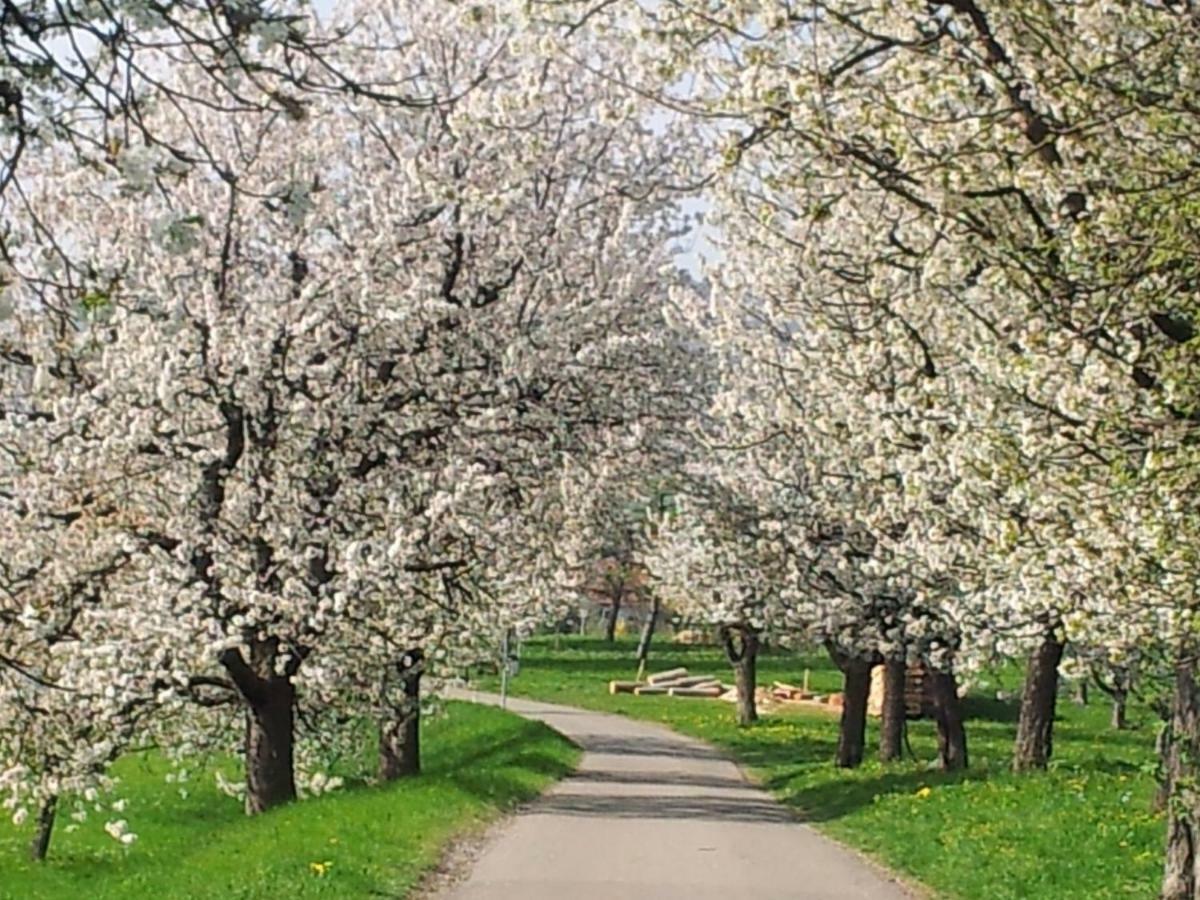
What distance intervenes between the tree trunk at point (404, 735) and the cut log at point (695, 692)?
32516 millimetres

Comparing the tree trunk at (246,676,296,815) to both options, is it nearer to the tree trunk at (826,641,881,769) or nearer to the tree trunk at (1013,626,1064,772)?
the tree trunk at (1013,626,1064,772)

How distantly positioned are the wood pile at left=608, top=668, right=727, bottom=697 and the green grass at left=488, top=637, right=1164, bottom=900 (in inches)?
611

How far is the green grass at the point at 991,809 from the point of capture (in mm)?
14914

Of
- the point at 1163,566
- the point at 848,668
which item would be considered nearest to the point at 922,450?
the point at 1163,566

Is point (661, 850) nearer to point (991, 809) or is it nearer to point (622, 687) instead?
point (991, 809)

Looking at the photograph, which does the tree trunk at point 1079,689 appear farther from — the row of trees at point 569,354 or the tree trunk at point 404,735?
the tree trunk at point 404,735

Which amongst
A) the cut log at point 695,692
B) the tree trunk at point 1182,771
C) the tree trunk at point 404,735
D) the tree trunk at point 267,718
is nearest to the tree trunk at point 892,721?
the tree trunk at point 404,735

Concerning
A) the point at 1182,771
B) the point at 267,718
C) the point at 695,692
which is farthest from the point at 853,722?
the point at 695,692

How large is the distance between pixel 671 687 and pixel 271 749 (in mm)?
39207

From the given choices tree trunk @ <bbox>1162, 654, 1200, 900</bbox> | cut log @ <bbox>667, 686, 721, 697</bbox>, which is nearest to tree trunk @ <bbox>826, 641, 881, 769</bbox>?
tree trunk @ <bbox>1162, 654, 1200, 900</bbox>

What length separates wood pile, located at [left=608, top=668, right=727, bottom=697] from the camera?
188 feet

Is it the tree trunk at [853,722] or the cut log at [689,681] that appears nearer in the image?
the tree trunk at [853,722]

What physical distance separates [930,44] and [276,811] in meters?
12.5

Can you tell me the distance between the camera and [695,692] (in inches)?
2265
